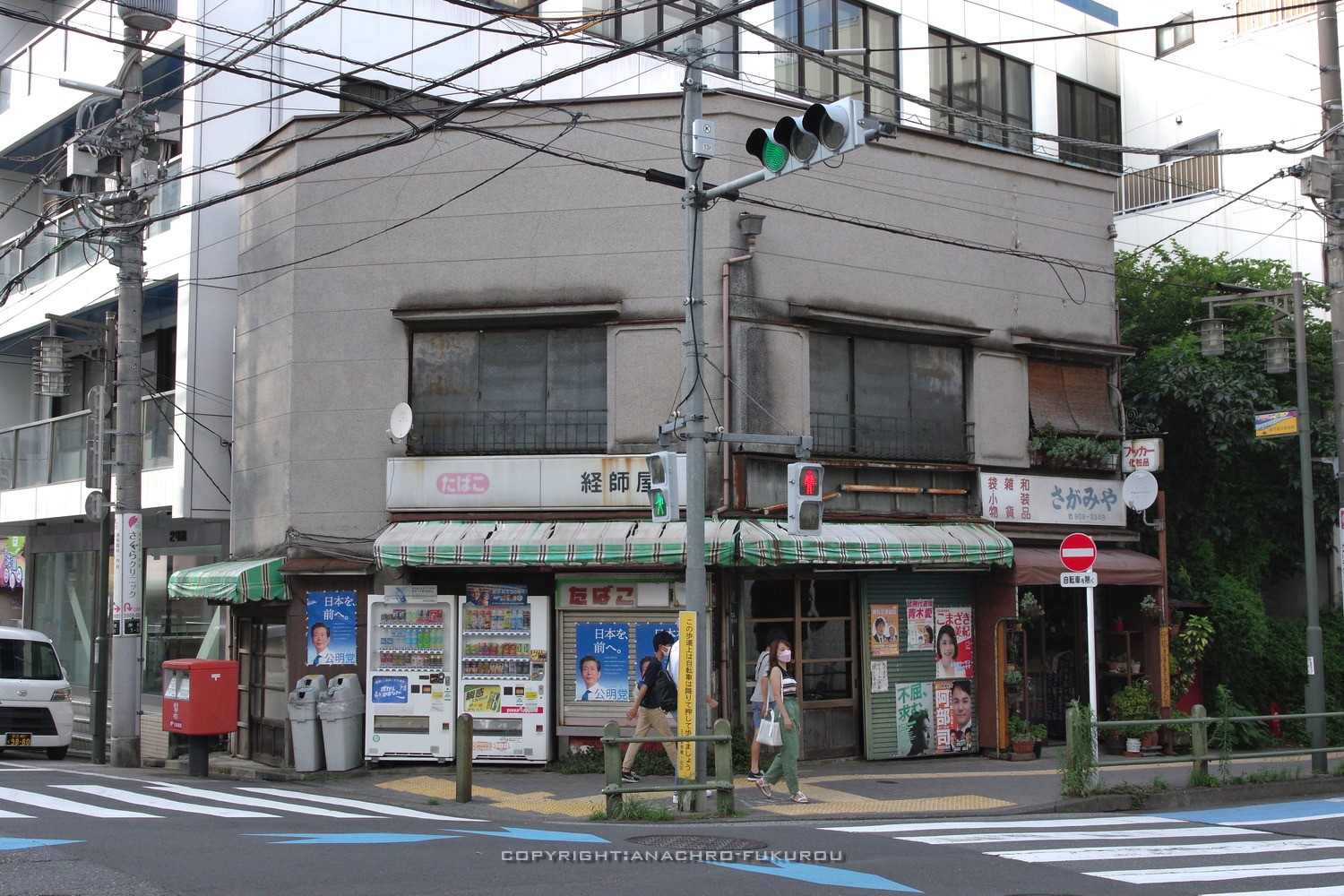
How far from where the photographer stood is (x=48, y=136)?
2648 cm

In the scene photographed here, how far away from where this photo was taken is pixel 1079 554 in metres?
15.4

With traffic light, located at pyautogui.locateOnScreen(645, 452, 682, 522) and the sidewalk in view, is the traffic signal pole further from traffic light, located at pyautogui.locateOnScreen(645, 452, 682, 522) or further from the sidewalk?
the sidewalk

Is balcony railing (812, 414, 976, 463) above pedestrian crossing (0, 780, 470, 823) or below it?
above

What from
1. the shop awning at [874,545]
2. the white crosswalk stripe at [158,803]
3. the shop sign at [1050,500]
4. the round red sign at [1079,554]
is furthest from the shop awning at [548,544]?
the shop sign at [1050,500]

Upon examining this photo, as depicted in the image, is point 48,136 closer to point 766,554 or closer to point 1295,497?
point 766,554

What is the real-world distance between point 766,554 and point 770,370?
2661mm

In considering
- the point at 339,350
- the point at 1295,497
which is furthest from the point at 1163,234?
the point at 339,350

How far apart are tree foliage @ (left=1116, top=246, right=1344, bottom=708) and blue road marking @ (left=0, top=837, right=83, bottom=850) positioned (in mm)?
16291

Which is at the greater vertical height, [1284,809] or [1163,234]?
[1163,234]

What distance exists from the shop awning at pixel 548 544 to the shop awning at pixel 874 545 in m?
0.41

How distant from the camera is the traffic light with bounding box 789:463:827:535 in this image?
13.1m

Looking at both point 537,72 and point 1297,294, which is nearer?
point 1297,294

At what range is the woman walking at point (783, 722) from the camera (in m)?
13.9

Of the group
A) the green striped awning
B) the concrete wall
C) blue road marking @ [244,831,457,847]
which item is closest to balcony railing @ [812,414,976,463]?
the concrete wall
